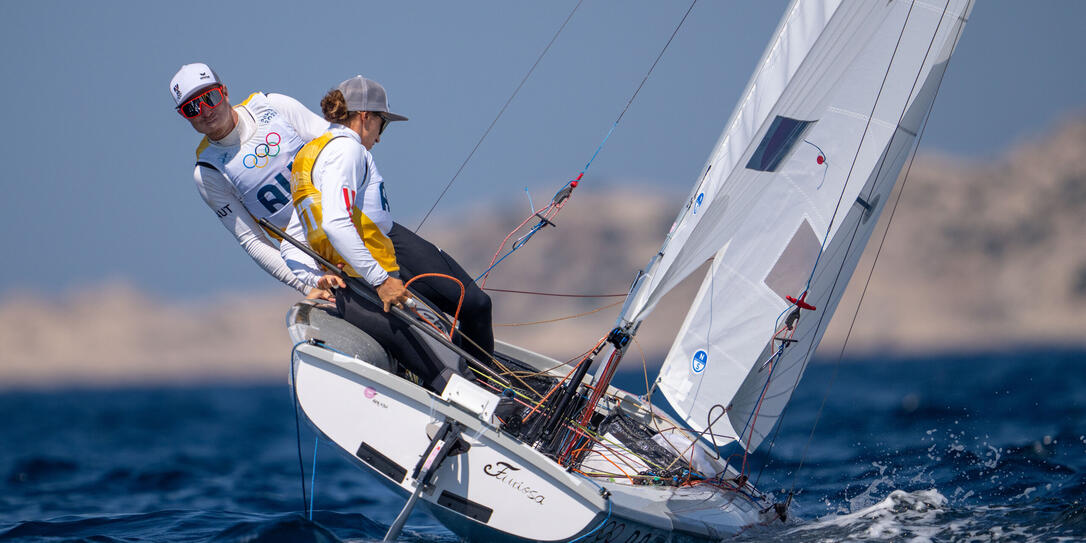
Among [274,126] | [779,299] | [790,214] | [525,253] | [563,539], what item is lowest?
[563,539]

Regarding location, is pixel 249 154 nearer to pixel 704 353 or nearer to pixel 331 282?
pixel 331 282

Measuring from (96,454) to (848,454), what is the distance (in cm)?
852

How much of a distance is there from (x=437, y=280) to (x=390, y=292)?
502mm

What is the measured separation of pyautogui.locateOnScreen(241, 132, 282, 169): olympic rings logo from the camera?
3.95m

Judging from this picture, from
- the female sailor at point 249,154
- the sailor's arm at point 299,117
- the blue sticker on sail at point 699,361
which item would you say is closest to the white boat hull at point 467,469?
the female sailor at point 249,154

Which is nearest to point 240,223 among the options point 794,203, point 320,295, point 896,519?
point 320,295

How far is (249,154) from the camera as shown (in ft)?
12.9

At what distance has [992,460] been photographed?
231 inches

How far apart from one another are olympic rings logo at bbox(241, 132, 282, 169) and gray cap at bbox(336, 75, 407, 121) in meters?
0.39

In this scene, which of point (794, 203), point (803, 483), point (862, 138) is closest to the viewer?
point (862, 138)

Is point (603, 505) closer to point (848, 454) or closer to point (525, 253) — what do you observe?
point (848, 454)

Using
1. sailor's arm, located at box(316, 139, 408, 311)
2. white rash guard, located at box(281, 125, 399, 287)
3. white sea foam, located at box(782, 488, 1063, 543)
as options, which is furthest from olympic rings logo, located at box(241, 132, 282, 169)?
white sea foam, located at box(782, 488, 1063, 543)

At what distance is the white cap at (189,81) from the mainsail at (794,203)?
2.00 meters

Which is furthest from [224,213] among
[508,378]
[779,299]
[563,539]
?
[779,299]
